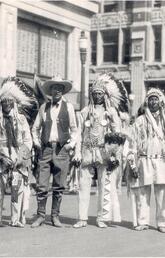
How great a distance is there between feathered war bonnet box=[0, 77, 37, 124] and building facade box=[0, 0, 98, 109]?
8.92 m

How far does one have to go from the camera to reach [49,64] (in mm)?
20094

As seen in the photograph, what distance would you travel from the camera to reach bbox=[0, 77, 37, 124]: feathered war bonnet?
8.53 meters

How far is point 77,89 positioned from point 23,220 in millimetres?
13259

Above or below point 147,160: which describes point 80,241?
below

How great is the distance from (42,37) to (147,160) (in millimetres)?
11876

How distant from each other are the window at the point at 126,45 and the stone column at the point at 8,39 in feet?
68.4

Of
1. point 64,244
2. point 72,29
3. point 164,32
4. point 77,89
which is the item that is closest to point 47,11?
point 72,29

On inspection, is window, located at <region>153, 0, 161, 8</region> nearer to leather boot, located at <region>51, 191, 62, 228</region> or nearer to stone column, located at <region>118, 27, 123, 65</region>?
stone column, located at <region>118, 27, 123, 65</region>

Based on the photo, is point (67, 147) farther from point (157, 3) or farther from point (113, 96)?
point (157, 3)

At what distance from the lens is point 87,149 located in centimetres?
860

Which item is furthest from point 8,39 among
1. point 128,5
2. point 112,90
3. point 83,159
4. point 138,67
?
point 128,5

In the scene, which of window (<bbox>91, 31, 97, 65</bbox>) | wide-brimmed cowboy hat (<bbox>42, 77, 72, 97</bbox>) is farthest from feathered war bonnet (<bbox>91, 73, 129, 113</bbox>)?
window (<bbox>91, 31, 97, 65</bbox>)

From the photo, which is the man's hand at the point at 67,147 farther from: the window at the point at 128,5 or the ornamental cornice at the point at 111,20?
the window at the point at 128,5

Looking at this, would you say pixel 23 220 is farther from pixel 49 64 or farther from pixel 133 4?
pixel 133 4
